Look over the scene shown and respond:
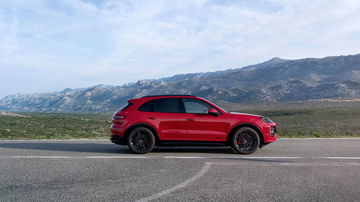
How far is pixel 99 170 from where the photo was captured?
634 cm

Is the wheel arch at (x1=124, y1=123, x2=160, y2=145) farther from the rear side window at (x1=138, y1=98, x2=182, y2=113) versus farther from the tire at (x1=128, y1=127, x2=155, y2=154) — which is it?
the rear side window at (x1=138, y1=98, x2=182, y2=113)

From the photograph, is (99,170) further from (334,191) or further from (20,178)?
(334,191)

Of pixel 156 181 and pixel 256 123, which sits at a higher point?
pixel 256 123

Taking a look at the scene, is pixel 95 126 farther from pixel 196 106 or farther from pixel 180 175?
pixel 180 175

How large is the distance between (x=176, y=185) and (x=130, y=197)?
2.94 feet

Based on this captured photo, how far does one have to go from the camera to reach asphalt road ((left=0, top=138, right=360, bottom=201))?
4.79 metres

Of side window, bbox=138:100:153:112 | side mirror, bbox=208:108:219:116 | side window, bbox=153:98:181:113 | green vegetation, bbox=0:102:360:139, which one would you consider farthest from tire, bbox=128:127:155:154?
green vegetation, bbox=0:102:360:139

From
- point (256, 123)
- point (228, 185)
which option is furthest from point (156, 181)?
point (256, 123)

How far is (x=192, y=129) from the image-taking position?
8.12 meters

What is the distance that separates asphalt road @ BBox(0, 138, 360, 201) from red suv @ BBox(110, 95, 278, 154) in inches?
13.1

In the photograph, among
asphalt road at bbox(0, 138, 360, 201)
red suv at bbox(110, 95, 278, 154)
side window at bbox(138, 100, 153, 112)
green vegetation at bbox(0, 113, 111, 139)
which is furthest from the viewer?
green vegetation at bbox(0, 113, 111, 139)

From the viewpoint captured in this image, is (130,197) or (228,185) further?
(228,185)

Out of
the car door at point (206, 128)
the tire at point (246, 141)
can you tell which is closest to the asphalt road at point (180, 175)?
the tire at point (246, 141)

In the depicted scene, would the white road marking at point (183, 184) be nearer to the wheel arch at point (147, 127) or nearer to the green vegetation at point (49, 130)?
the wheel arch at point (147, 127)
